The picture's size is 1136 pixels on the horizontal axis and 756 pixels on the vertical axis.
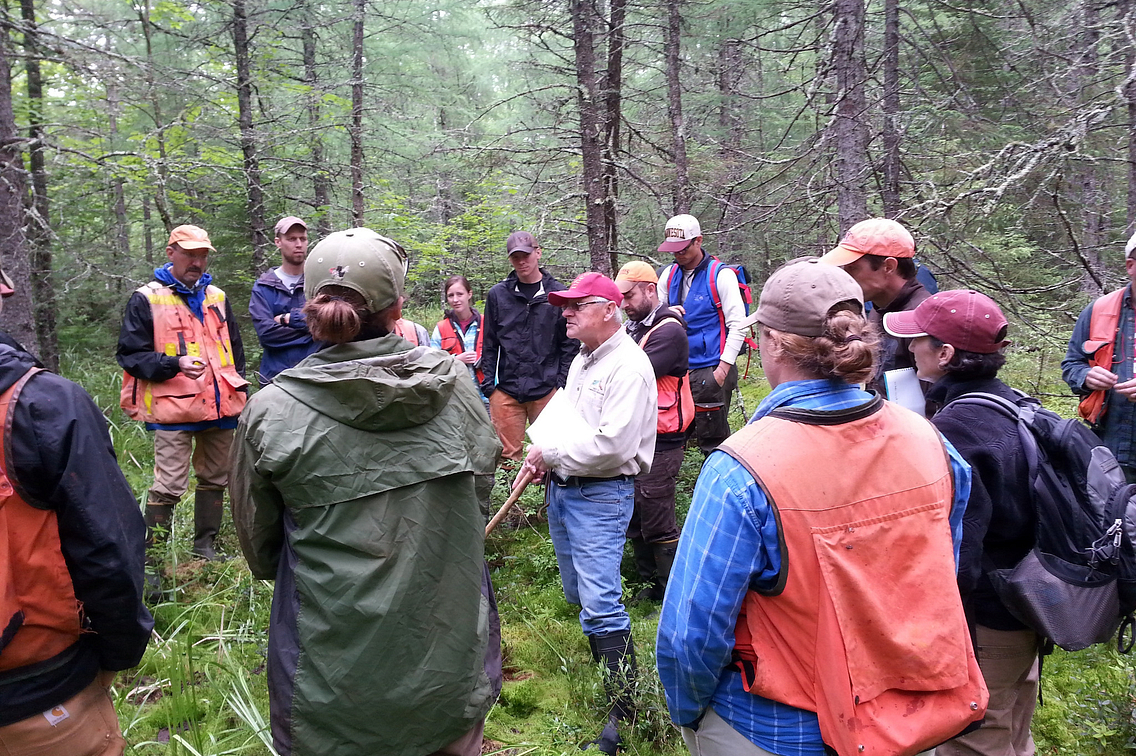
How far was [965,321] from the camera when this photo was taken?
235 cm

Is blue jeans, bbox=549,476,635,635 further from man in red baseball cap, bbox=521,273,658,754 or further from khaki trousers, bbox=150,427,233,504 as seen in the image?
khaki trousers, bbox=150,427,233,504

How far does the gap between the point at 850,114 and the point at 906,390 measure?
402 cm

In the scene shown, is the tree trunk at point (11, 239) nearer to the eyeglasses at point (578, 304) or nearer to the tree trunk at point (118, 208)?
the tree trunk at point (118, 208)

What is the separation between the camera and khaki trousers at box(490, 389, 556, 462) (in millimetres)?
6238

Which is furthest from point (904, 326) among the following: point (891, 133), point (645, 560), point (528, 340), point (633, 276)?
point (891, 133)

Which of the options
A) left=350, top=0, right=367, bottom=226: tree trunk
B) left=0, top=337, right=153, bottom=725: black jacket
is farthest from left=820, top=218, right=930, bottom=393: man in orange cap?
left=350, top=0, right=367, bottom=226: tree trunk

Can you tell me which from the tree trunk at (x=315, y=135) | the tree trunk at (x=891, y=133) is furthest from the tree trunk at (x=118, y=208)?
the tree trunk at (x=891, y=133)

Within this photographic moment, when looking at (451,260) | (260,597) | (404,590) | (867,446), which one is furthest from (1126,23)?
(451,260)

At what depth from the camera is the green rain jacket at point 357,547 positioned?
1.95m

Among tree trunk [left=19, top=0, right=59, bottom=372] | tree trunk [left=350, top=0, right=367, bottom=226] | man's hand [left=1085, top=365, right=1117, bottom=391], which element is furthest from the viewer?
tree trunk [left=350, top=0, right=367, bottom=226]

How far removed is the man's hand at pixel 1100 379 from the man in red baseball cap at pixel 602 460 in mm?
2510

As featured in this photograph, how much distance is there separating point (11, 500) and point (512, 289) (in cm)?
458

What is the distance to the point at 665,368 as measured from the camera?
4.56 m

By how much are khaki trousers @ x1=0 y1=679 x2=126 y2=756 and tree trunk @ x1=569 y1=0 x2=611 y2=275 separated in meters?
5.69
